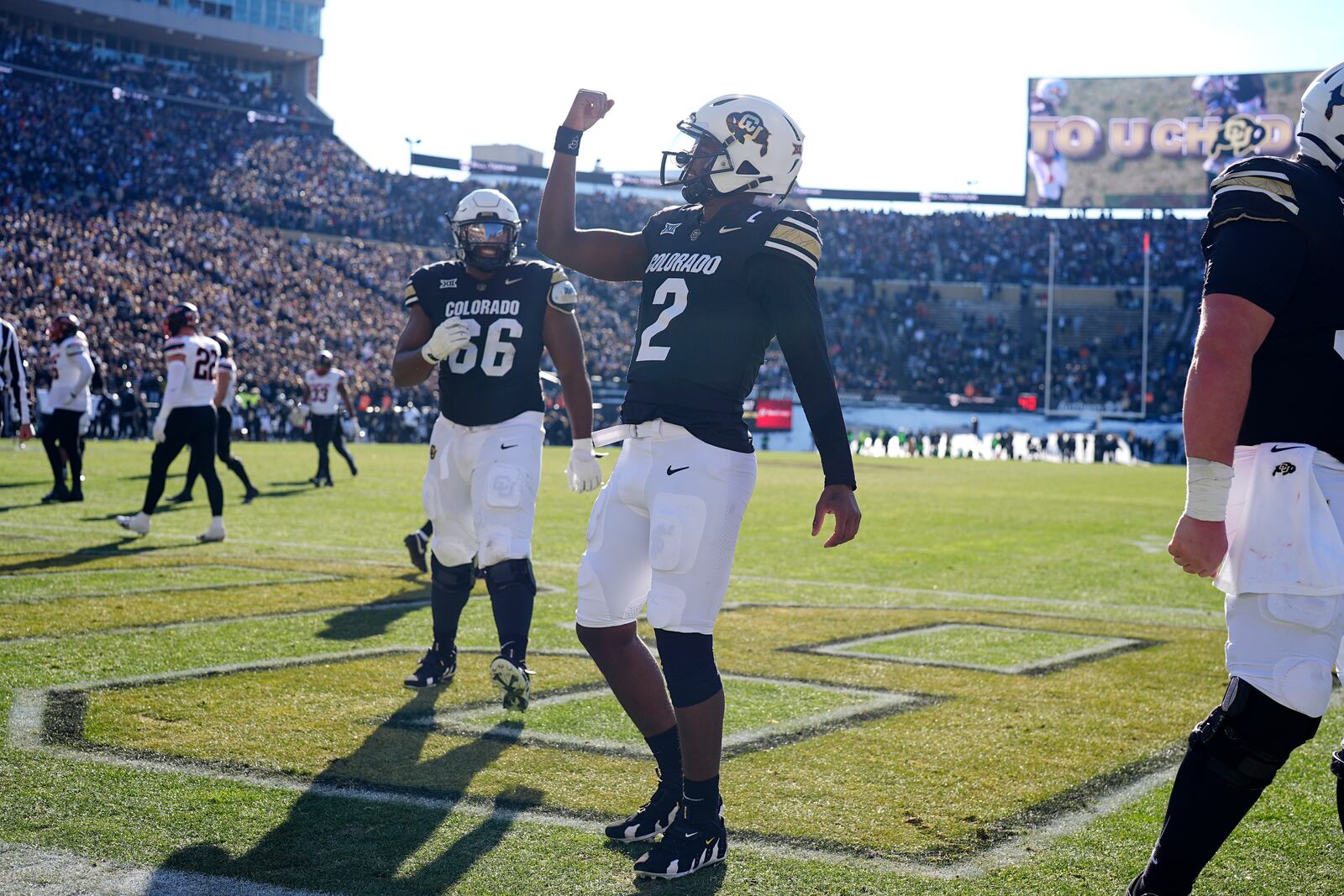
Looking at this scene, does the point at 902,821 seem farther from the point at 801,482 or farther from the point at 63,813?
the point at 801,482

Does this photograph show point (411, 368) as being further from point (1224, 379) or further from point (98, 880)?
point (1224, 379)

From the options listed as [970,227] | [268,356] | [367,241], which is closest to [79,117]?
[367,241]

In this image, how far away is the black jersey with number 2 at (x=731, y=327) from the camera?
4016 millimetres

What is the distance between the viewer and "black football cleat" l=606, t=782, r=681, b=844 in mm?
4000

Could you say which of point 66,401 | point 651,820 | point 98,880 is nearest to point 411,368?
point 651,820

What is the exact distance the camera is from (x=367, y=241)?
52438 mm

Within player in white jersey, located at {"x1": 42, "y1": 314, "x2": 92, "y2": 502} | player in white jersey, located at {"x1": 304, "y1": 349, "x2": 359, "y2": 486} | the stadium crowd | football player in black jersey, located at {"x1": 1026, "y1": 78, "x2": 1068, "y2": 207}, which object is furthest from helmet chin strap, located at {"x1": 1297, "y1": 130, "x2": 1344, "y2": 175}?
football player in black jersey, located at {"x1": 1026, "y1": 78, "x2": 1068, "y2": 207}

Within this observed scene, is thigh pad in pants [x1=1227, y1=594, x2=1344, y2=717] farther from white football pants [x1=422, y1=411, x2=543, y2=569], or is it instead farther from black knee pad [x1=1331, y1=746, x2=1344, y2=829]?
white football pants [x1=422, y1=411, x2=543, y2=569]

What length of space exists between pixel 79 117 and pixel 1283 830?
5159cm

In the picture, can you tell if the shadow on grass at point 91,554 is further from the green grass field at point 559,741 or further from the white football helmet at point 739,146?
the white football helmet at point 739,146

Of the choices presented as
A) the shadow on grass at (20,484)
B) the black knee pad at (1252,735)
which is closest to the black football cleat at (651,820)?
the black knee pad at (1252,735)

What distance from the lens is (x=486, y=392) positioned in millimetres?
6324

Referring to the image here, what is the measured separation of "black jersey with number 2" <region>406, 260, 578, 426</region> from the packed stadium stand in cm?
2217

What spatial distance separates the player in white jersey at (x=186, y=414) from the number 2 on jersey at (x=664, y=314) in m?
8.64
